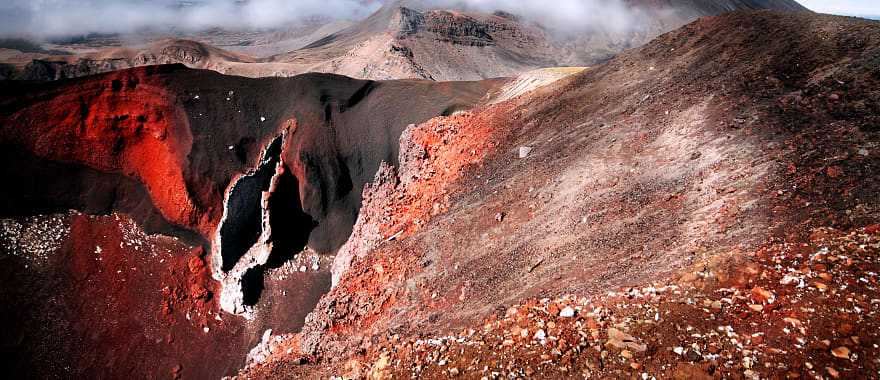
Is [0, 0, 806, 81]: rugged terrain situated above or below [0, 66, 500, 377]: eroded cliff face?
above

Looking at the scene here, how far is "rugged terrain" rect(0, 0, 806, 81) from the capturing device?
6444 cm

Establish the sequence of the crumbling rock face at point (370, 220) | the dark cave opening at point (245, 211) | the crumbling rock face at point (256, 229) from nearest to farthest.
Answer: the crumbling rock face at point (370, 220) → the crumbling rock face at point (256, 229) → the dark cave opening at point (245, 211)

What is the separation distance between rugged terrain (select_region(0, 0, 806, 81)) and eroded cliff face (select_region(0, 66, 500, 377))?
37232mm

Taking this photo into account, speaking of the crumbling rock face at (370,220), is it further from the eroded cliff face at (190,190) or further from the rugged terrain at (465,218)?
the eroded cliff face at (190,190)

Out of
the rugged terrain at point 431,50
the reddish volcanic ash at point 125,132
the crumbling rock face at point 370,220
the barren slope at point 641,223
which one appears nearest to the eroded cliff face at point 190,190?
the reddish volcanic ash at point 125,132

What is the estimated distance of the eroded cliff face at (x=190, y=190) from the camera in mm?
18375

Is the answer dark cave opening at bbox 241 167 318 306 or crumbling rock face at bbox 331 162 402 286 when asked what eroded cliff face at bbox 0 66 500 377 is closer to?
dark cave opening at bbox 241 167 318 306

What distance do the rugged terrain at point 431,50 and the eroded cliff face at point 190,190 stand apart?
3723 centimetres

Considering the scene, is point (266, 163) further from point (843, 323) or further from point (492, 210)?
point (843, 323)

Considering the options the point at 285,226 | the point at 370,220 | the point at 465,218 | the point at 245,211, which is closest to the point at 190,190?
the point at 245,211

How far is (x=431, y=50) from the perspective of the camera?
70.5 metres

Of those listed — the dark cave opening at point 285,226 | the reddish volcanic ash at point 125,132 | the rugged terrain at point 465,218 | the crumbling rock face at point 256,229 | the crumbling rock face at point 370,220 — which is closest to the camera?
the rugged terrain at point 465,218

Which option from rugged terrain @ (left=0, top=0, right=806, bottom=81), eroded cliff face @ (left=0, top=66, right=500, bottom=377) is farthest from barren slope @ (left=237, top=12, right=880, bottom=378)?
rugged terrain @ (left=0, top=0, right=806, bottom=81)

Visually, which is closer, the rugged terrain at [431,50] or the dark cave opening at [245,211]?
the dark cave opening at [245,211]
